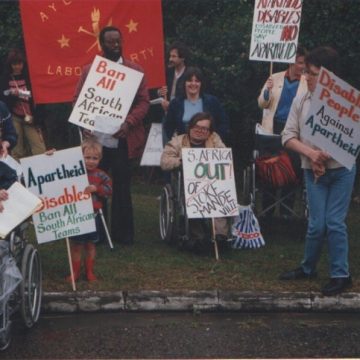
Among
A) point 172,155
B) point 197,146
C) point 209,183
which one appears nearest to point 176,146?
point 172,155

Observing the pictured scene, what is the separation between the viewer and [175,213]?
1018 centimetres

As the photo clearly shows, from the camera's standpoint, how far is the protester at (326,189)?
26.5 feet

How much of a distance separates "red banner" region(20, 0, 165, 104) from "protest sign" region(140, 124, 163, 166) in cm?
185

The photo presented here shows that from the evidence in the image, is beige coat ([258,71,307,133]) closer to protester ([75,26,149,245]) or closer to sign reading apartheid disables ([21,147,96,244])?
protester ([75,26,149,245])

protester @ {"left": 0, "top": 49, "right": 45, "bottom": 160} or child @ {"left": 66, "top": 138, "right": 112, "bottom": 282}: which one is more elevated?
protester @ {"left": 0, "top": 49, "right": 45, "bottom": 160}

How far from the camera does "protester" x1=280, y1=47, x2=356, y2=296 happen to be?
8086 mm

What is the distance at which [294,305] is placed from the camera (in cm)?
796

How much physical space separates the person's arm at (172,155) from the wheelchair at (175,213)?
0.32 feet

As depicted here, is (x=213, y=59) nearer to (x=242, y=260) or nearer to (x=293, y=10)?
(x=293, y=10)

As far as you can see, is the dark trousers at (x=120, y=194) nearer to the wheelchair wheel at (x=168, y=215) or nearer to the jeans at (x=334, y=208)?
the wheelchair wheel at (x=168, y=215)

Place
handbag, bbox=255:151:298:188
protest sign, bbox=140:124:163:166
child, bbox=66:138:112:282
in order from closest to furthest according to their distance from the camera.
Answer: child, bbox=66:138:112:282
handbag, bbox=255:151:298:188
protest sign, bbox=140:124:163:166

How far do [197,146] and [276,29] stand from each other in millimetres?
1707

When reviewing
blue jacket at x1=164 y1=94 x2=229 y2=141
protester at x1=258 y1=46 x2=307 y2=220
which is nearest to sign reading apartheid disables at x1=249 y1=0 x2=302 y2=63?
protester at x1=258 y1=46 x2=307 y2=220

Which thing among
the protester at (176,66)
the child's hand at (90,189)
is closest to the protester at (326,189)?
the child's hand at (90,189)
